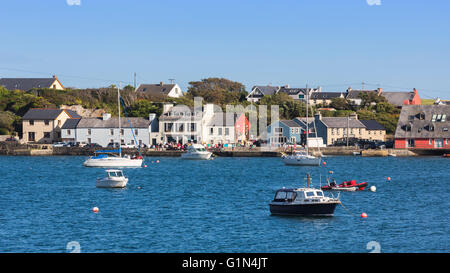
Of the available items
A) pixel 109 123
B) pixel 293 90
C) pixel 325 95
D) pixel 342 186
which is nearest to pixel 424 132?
pixel 109 123

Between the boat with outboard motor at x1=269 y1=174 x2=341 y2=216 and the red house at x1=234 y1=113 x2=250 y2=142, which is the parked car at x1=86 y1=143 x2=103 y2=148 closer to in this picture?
the red house at x1=234 y1=113 x2=250 y2=142

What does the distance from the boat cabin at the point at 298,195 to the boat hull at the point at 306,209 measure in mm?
431

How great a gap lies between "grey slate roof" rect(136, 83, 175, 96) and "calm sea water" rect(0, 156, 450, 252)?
268 feet

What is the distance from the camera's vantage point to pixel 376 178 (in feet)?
218

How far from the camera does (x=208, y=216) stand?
38.4 meters

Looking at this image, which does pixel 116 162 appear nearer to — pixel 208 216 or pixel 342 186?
pixel 342 186

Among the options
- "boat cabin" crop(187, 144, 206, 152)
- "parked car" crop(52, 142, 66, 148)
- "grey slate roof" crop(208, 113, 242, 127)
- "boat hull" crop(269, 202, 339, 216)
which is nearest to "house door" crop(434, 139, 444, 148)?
"grey slate roof" crop(208, 113, 242, 127)

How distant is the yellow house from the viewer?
11581 cm

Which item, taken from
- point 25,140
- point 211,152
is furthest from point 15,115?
point 211,152

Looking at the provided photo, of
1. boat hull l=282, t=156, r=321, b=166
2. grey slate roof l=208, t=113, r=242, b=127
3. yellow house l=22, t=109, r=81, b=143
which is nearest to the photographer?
boat hull l=282, t=156, r=321, b=166

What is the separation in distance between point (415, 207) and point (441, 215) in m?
4.08

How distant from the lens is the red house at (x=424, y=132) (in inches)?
4190

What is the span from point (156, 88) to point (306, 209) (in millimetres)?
124026

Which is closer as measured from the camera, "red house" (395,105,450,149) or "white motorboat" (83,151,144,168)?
"white motorboat" (83,151,144,168)
